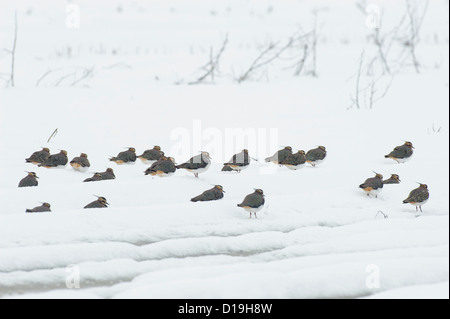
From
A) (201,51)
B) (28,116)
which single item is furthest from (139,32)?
(28,116)

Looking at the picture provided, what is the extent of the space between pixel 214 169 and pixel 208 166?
42.9 inches

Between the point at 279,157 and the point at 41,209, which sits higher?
the point at 279,157

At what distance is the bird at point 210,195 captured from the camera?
23.6ft

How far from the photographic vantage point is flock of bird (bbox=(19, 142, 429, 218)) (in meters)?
6.88

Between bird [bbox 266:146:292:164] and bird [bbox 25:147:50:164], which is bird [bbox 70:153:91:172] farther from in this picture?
bird [bbox 266:146:292:164]

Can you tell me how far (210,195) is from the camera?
723cm

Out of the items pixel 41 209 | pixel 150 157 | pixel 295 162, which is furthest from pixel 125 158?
pixel 41 209

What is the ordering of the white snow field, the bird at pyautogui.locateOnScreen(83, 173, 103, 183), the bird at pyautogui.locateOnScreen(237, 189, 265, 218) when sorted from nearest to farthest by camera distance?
the white snow field
the bird at pyautogui.locateOnScreen(237, 189, 265, 218)
the bird at pyautogui.locateOnScreen(83, 173, 103, 183)

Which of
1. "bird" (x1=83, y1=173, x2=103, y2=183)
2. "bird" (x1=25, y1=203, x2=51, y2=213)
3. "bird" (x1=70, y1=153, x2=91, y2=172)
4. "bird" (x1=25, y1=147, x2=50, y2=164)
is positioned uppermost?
"bird" (x1=25, y1=147, x2=50, y2=164)

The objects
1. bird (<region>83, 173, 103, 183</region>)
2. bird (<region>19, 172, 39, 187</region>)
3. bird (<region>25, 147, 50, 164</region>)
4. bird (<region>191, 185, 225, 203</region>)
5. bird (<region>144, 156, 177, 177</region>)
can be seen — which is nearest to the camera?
bird (<region>191, 185, 225, 203</region>)

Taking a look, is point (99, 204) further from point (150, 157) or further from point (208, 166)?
point (150, 157)

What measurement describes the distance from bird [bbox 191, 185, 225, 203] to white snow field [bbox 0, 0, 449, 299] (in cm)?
25

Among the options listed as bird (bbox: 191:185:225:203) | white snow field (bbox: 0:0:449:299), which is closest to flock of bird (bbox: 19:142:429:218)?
bird (bbox: 191:185:225:203)

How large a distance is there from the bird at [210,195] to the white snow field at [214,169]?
25cm
